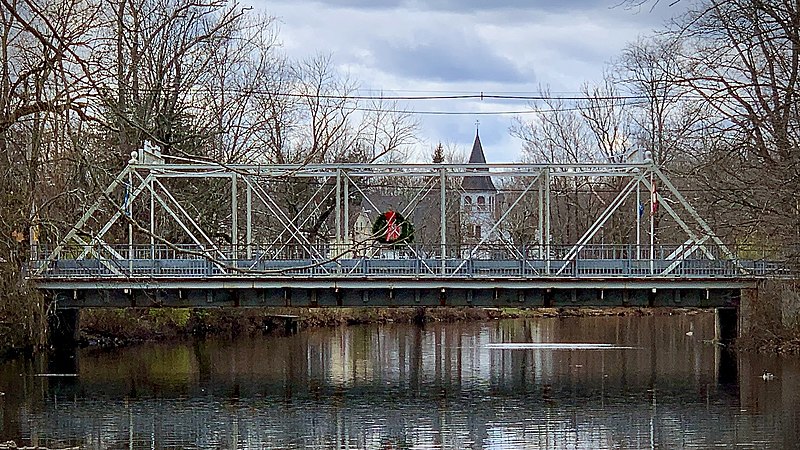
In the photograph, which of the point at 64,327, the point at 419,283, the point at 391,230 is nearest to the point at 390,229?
the point at 391,230

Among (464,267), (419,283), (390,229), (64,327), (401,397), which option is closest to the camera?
(390,229)

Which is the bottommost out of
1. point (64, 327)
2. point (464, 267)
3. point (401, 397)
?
point (401, 397)

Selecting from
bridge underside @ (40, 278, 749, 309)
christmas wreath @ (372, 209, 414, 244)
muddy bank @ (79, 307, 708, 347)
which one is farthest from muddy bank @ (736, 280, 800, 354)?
christmas wreath @ (372, 209, 414, 244)

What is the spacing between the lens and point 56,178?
14039mm

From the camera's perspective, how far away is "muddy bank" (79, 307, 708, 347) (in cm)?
4791

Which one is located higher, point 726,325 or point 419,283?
point 419,283

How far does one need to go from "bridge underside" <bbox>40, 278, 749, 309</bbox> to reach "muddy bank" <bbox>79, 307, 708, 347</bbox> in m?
6.80

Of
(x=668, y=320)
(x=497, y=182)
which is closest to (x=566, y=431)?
(x=668, y=320)

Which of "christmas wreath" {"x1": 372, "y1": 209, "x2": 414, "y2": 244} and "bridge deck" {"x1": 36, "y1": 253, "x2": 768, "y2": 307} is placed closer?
"christmas wreath" {"x1": 372, "y1": 209, "x2": 414, "y2": 244}

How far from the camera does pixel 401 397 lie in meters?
32.1

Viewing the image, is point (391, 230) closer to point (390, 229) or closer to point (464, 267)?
point (390, 229)

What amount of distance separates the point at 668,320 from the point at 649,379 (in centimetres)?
2831

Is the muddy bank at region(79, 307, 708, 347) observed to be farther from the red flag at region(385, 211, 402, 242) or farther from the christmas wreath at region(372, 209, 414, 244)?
the red flag at region(385, 211, 402, 242)

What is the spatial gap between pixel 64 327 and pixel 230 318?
38.1 ft
